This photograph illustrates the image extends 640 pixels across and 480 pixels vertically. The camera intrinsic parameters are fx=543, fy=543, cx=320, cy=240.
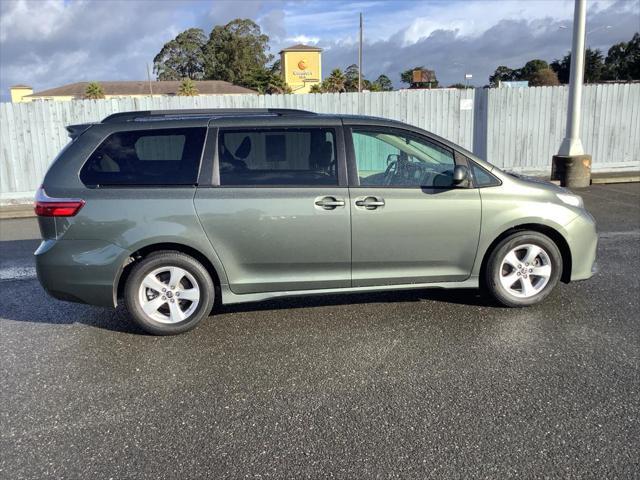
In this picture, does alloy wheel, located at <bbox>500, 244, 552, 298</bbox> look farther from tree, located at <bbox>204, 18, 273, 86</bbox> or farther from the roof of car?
tree, located at <bbox>204, 18, 273, 86</bbox>

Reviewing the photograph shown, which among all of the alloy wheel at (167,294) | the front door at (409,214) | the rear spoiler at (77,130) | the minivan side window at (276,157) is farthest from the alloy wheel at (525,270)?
the rear spoiler at (77,130)

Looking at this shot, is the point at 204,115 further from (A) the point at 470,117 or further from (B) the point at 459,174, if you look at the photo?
(A) the point at 470,117

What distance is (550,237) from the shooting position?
4.86 m

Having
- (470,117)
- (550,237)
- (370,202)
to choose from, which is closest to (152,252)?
(370,202)

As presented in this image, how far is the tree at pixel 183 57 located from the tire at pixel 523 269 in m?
82.6

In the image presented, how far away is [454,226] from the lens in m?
4.57

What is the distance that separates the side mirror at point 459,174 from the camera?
4461 mm

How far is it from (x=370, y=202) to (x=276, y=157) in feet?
2.82

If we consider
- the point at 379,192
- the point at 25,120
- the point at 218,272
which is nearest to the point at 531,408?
the point at 379,192

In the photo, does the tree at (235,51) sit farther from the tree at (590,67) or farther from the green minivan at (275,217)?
the green minivan at (275,217)

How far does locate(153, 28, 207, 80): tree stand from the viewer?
263 feet

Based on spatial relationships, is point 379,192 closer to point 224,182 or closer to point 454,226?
point 454,226

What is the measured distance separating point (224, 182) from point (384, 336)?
1775 millimetres

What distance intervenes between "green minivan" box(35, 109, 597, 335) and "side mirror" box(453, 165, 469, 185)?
12 millimetres
